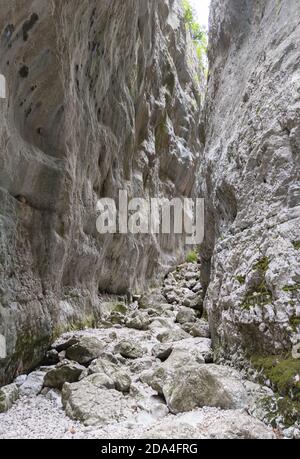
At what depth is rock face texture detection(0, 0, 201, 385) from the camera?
5.79 metres

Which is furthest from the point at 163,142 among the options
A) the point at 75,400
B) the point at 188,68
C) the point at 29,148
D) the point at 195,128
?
the point at 75,400

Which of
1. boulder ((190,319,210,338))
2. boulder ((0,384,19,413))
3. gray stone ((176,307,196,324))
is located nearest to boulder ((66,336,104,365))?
boulder ((0,384,19,413))

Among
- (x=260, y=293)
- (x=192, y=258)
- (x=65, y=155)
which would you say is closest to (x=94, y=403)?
(x=260, y=293)

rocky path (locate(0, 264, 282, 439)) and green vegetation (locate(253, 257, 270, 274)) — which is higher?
green vegetation (locate(253, 257, 270, 274))

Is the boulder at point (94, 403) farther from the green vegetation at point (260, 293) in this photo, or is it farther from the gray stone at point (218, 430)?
the green vegetation at point (260, 293)

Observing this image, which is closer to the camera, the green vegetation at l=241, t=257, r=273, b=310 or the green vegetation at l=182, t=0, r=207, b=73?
the green vegetation at l=241, t=257, r=273, b=310

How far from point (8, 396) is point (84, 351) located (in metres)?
1.61

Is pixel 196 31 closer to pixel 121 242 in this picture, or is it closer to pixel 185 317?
pixel 121 242

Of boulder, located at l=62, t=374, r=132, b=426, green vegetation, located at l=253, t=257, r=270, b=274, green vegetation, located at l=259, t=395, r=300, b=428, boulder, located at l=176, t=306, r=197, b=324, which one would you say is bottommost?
boulder, located at l=176, t=306, r=197, b=324

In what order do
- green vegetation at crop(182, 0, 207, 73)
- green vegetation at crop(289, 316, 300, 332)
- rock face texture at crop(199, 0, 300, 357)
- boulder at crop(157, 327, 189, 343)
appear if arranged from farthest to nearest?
green vegetation at crop(182, 0, 207, 73)
boulder at crop(157, 327, 189, 343)
rock face texture at crop(199, 0, 300, 357)
green vegetation at crop(289, 316, 300, 332)

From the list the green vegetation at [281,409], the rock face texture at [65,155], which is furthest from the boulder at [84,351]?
the green vegetation at [281,409]

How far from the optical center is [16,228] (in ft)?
20.1

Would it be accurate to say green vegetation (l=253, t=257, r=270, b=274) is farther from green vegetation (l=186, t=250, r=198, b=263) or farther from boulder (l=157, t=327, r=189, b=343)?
green vegetation (l=186, t=250, r=198, b=263)

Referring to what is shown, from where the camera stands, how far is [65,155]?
7844 mm
